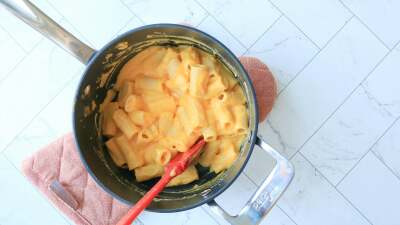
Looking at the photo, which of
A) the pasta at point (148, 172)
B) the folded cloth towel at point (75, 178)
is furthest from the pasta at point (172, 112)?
the folded cloth towel at point (75, 178)

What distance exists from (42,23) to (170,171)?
276 mm

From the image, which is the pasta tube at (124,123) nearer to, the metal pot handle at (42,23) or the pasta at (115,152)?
the pasta at (115,152)

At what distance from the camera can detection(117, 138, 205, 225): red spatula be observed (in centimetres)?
67

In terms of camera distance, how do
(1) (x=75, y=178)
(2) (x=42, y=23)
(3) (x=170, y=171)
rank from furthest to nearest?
(1) (x=75, y=178)
(3) (x=170, y=171)
(2) (x=42, y=23)

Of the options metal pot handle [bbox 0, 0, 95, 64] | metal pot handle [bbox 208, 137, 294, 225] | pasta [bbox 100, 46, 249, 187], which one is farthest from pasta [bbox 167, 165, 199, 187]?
metal pot handle [bbox 0, 0, 95, 64]

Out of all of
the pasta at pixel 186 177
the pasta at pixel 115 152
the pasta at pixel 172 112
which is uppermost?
the pasta at pixel 172 112

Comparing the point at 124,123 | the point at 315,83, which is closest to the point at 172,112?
the point at 124,123

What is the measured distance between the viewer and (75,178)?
2.79 feet

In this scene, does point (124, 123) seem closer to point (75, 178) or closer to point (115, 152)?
point (115, 152)

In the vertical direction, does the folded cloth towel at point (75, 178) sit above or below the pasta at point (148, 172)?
below

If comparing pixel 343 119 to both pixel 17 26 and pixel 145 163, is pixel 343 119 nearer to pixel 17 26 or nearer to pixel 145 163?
pixel 145 163

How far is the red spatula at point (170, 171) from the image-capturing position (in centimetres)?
67

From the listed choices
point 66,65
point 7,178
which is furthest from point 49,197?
point 66,65

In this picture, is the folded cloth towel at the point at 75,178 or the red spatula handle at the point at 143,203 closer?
the red spatula handle at the point at 143,203
